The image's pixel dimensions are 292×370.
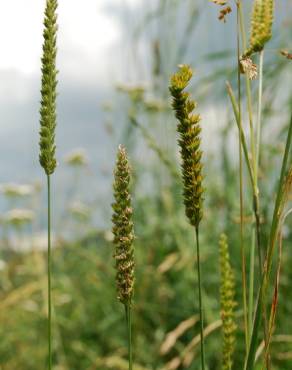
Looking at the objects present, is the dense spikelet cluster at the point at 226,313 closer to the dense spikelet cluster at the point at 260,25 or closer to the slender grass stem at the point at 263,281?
the slender grass stem at the point at 263,281

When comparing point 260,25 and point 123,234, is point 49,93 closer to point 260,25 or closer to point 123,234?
point 123,234

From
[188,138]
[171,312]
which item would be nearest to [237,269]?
[171,312]

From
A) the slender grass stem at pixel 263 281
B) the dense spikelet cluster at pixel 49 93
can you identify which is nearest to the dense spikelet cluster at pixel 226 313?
the slender grass stem at pixel 263 281

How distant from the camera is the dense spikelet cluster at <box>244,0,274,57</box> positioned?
1.00 m

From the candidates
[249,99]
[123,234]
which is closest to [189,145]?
[123,234]

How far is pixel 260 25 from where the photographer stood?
102cm

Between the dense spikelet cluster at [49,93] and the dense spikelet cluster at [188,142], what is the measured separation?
0.16 metres

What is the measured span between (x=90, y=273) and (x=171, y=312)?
0.84 meters

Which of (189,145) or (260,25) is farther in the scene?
(260,25)

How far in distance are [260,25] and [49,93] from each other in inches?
14.3

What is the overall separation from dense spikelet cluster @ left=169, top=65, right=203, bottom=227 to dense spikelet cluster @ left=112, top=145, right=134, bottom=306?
3.1 inches

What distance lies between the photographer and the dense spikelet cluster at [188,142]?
84 centimetres

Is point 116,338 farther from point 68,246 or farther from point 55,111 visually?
point 55,111

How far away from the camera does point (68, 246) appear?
4.45 m
